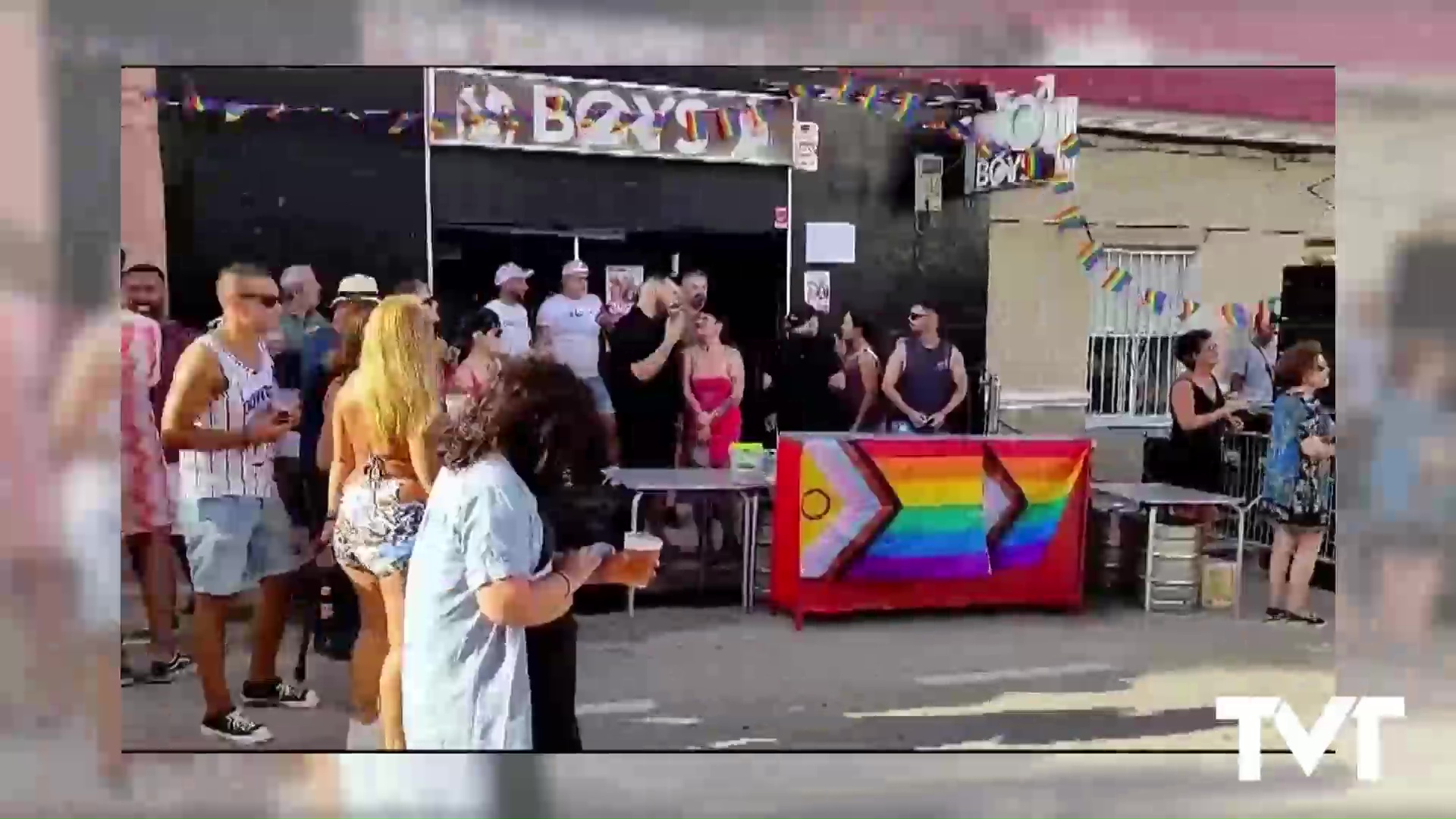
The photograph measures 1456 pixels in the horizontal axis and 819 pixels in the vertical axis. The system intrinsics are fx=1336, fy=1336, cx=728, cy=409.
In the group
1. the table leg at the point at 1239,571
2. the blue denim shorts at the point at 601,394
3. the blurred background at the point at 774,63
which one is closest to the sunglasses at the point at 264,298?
the blurred background at the point at 774,63

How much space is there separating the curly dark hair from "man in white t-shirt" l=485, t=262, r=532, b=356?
0.11 meters

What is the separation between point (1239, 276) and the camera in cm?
393

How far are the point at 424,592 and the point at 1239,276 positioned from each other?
8.16 feet

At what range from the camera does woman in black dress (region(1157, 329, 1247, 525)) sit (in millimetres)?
3998

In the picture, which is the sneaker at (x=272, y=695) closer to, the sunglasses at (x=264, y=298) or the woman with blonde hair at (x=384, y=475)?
the woman with blonde hair at (x=384, y=475)

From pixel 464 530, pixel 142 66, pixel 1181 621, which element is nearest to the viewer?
pixel 464 530

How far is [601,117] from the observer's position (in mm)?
3861

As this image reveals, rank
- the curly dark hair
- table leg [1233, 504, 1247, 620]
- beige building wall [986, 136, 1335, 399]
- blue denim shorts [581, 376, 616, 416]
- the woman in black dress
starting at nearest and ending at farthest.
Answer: the curly dark hair
blue denim shorts [581, 376, 616, 416]
beige building wall [986, 136, 1335, 399]
the woman in black dress
table leg [1233, 504, 1247, 620]

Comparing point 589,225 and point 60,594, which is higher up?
point 589,225

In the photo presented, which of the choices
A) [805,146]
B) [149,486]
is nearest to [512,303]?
[805,146]

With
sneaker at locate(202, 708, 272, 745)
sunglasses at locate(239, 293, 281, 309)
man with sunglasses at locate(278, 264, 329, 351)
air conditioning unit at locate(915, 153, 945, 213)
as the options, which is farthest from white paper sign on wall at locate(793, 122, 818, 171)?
sneaker at locate(202, 708, 272, 745)

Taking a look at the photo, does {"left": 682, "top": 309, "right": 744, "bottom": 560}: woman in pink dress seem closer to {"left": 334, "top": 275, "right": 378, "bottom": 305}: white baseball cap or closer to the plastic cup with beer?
the plastic cup with beer

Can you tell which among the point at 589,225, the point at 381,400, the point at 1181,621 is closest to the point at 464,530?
the point at 381,400

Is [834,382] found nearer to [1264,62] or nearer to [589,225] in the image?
[589,225]
